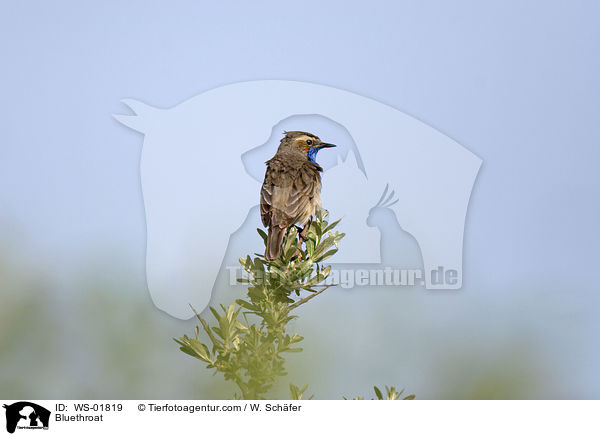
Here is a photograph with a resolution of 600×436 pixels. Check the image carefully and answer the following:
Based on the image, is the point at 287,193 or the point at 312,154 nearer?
the point at 287,193

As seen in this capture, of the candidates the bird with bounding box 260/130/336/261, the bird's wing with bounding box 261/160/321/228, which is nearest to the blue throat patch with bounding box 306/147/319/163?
the bird with bounding box 260/130/336/261

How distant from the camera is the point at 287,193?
20.1 ft

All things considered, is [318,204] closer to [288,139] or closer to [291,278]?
[288,139]

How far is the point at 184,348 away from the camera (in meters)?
3.59

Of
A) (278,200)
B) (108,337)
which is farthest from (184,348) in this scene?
(108,337)

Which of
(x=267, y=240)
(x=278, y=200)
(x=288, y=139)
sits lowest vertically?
(x=267, y=240)

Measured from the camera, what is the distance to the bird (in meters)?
5.84

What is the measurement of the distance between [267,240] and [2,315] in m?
6.58

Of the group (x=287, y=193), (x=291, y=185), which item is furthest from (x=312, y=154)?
(x=287, y=193)
